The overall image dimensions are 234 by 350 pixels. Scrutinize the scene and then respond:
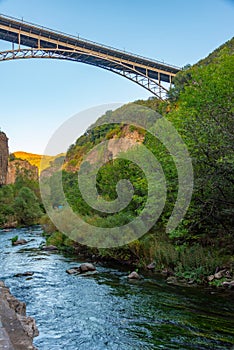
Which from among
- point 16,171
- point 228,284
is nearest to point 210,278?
point 228,284

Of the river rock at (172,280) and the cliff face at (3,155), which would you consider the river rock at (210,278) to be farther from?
the cliff face at (3,155)

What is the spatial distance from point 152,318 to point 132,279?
153 inches

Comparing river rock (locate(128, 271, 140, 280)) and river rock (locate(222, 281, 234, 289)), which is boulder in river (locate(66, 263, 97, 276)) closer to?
river rock (locate(128, 271, 140, 280))

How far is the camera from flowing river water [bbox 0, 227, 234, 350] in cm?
639

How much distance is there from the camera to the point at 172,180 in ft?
38.0

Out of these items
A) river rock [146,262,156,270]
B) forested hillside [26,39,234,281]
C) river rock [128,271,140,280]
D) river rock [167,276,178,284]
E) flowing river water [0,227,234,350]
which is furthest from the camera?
river rock [146,262,156,270]

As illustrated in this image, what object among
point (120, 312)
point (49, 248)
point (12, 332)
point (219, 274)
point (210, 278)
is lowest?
point (49, 248)

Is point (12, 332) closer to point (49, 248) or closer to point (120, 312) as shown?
point (120, 312)

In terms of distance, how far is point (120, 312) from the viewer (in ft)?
27.1

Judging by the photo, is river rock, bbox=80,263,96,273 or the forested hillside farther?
river rock, bbox=80,263,96,273

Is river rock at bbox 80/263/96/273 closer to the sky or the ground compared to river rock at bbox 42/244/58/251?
closer to the sky

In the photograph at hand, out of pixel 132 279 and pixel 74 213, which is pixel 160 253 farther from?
pixel 74 213

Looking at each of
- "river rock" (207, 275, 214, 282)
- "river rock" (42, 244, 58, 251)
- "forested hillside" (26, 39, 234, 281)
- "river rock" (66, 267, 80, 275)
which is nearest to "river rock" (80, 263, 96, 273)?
"river rock" (66, 267, 80, 275)

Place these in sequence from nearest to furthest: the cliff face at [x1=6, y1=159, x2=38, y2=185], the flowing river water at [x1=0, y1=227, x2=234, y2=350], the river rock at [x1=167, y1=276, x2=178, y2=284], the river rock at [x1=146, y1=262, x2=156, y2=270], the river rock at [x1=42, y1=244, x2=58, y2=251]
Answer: the flowing river water at [x1=0, y1=227, x2=234, y2=350] → the river rock at [x1=167, y1=276, x2=178, y2=284] → the river rock at [x1=146, y1=262, x2=156, y2=270] → the river rock at [x1=42, y1=244, x2=58, y2=251] → the cliff face at [x1=6, y1=159, x2=38, y2=185]
